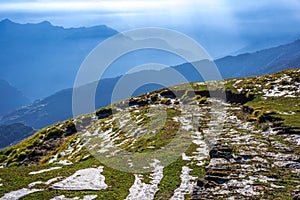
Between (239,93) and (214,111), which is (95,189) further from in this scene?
(239,93)

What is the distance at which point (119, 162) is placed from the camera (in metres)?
49.5

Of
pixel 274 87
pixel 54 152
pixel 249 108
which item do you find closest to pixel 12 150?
pixel 54 152

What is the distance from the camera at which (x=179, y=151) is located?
51.4 metres

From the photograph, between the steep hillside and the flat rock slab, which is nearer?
the steep hillside

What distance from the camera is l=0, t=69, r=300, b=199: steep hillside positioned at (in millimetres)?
36719

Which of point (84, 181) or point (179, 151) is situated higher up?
point (179, 151)

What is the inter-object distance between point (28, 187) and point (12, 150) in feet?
159

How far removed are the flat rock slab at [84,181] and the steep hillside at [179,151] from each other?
0.12 meters

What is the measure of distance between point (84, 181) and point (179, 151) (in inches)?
648

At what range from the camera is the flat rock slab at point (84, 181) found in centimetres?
3888

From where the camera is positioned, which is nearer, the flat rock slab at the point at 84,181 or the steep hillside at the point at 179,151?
the steep hillside at the point at 179,151

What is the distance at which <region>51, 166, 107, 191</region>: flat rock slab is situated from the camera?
38878 millimetres

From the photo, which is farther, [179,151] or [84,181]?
[179,151]

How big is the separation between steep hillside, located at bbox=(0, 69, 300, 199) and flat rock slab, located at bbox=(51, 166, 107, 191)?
0.12 metres
